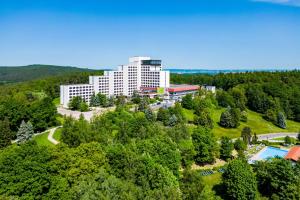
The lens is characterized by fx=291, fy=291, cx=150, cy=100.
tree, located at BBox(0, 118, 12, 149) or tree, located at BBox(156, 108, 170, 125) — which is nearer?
tree, located at BBox(0, 118, 12, 149)

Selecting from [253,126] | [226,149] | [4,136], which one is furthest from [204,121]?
[4,136]

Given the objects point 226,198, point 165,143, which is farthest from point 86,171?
point 226,198

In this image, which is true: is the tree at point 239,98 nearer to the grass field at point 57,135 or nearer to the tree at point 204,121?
the tree at point 204,121

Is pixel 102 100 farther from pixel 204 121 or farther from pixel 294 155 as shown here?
pixel 294 155

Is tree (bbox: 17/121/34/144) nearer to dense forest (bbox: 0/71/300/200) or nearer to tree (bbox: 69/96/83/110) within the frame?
dense forest (bbox: 0/71/300/200)

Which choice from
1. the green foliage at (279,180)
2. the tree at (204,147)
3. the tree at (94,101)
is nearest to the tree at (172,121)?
the tree at (204,147)

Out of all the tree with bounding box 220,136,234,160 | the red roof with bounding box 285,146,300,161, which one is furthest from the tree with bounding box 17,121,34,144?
the red roof with bounding box 285,146,300,161
